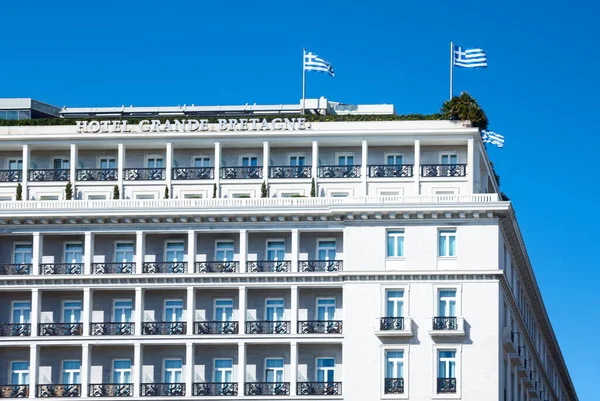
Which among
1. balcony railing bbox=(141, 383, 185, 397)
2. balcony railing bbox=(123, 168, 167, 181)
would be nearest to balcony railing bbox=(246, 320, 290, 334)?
balcony railing bbox=(141, 383, 185, 397)

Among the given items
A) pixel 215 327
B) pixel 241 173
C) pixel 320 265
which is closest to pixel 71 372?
pixel 215 327

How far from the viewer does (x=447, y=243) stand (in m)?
125

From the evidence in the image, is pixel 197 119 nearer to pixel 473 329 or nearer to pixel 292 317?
pixel 292 317

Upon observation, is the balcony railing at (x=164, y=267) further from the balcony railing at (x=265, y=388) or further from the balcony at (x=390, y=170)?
the balcony at (x=390, y=170)

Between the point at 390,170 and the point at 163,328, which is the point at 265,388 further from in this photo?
the point at 390,170

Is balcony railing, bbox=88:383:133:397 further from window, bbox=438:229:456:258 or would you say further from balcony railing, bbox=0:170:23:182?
window, bbox=438:229:456:258

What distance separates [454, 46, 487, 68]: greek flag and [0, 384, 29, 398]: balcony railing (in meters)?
37.2

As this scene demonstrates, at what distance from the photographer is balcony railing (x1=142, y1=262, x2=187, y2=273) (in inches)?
5039

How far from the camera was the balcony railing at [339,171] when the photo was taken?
13000 cm

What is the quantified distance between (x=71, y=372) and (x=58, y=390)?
1650 mm

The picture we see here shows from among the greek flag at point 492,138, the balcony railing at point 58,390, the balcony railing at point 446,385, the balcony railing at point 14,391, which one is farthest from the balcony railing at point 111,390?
the greek flag at point 492,138

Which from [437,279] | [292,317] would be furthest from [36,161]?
[437,279]

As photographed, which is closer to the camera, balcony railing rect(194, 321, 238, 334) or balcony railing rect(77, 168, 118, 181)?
balcony railing rect(194, 321, 238, 334)

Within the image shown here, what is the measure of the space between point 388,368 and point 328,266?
27.7 feet
